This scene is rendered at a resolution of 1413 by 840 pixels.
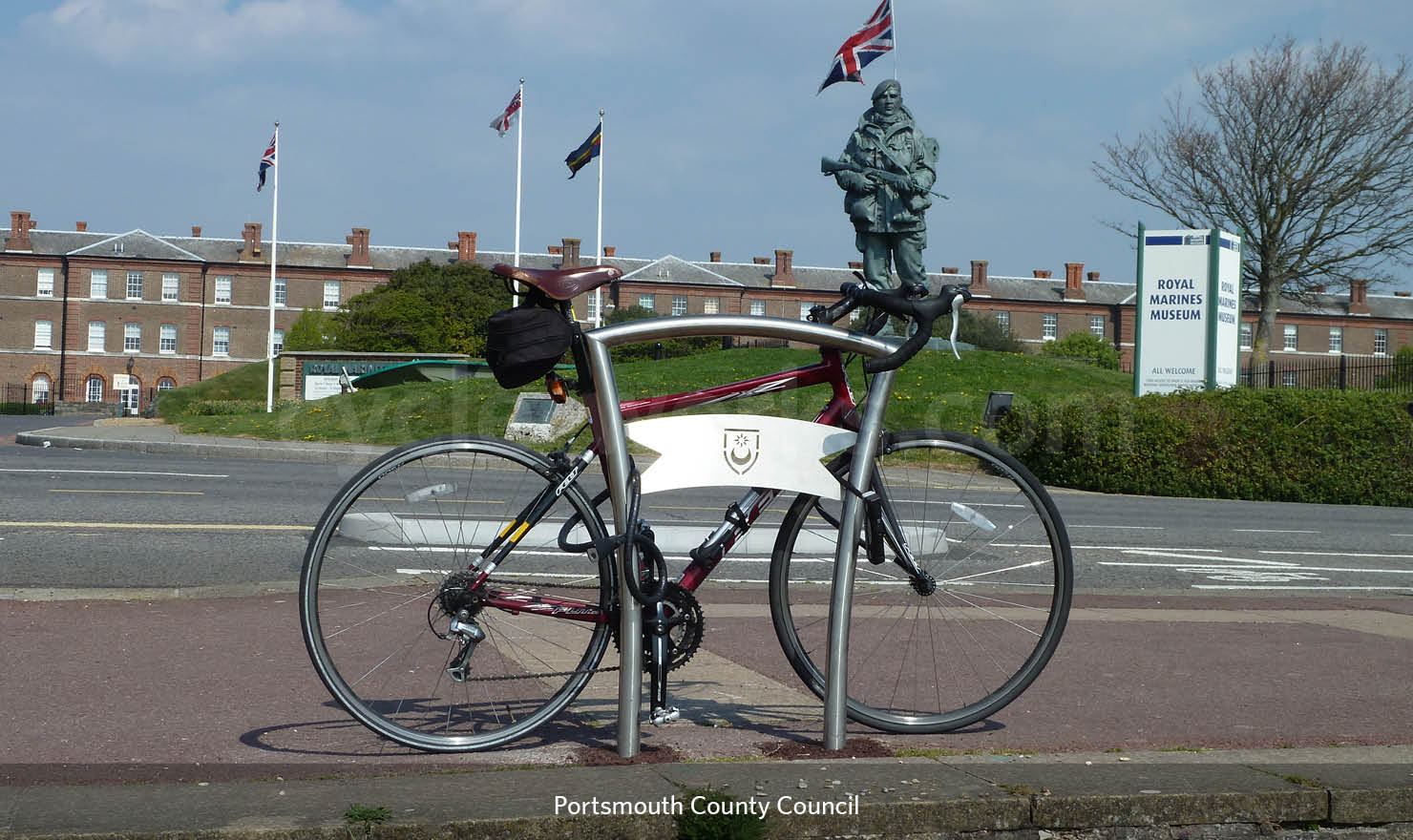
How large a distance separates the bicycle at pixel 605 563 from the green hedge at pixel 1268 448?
1609 centimetres

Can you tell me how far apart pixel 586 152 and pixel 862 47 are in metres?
11.9

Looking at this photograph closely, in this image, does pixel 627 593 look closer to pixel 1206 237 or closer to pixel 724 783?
pixel 724 783

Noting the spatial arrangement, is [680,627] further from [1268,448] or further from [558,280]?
[1268,448]

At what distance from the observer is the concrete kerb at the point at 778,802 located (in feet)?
8.77

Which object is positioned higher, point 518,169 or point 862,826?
point 518,169

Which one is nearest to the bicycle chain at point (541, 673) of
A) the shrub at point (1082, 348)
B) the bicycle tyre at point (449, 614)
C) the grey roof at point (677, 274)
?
the bicycle tyre at point (449, 614)

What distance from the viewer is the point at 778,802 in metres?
2.89

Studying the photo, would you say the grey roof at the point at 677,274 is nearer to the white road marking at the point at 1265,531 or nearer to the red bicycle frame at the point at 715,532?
the white road marking at the point at 1265,531

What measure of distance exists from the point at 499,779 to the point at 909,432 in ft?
5.38

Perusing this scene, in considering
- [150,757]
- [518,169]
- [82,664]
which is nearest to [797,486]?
[150,757]

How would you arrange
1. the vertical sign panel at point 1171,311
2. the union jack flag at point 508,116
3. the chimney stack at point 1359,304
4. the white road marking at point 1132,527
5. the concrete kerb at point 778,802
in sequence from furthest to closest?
the chimney stack at point 1359,304, the union jack flag at point 508,116, the vertical sign panel at point 1171,311, the white road marking at point 1132,527, the concrete kerb at point 778,802

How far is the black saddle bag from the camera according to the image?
11.6ft

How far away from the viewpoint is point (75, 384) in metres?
82.7

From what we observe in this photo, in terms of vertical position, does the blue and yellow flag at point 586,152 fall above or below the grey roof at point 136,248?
below
